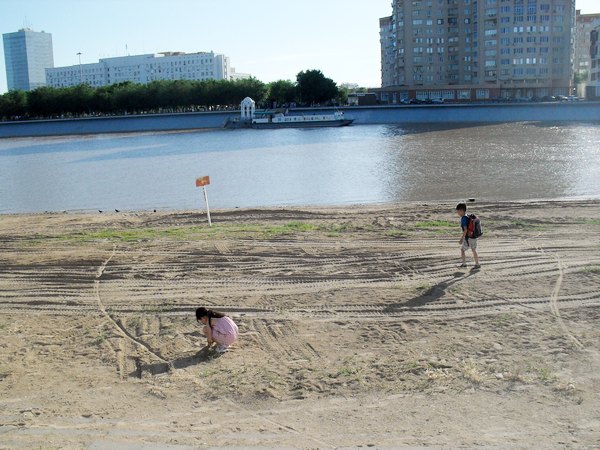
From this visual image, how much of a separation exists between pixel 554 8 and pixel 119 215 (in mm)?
99452

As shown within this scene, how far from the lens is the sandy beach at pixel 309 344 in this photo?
7.02 m

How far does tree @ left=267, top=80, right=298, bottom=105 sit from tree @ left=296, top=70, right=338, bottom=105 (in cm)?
372

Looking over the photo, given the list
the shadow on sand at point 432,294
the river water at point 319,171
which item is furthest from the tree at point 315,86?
the shadow on sand at point 432,294

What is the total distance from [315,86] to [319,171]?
81.9m

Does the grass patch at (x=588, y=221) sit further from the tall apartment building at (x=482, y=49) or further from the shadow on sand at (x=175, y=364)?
the tall apartment building at (x=482, y=49)

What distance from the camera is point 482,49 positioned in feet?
371

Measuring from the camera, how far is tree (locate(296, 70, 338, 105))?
411ft

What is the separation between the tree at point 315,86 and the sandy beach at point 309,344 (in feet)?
365

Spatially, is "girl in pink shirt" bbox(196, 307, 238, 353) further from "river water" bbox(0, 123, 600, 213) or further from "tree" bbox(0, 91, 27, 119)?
"tree" bbox(0, 91, 27, 119)

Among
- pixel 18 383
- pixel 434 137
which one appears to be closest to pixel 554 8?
pixel 434 137

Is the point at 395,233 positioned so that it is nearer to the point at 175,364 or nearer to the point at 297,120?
the point at 175,364

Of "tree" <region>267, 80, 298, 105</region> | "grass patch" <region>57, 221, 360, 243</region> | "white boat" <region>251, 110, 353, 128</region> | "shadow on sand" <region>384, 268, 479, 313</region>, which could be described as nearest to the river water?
"grass patch" <region>57, 221, 360, 243</region>

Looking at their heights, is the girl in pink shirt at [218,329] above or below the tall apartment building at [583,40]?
below

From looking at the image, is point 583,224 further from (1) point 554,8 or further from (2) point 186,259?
(1) point 554,8
